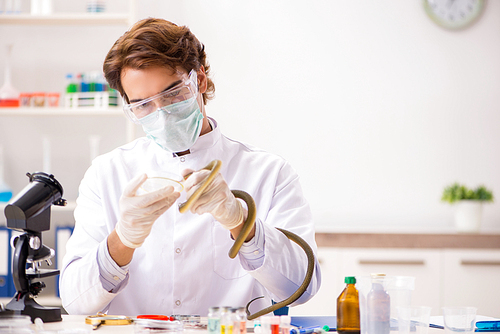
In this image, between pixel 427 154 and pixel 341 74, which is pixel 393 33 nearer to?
pixel 341 74

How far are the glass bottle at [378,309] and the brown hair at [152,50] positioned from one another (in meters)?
0.77

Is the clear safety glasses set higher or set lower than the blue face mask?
higher

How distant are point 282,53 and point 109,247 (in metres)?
2.13

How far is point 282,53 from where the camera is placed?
3041 millimetres

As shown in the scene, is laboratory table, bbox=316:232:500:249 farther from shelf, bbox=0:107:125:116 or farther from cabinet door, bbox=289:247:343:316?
shelf, bbox=0:107:125:116

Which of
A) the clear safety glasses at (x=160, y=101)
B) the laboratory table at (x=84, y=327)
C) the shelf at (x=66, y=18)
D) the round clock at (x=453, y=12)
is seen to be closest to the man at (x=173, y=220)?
the clear safety glasses at (x=160, y=101)

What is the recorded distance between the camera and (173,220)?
1.44 m

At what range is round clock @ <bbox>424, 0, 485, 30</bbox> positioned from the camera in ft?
9.87

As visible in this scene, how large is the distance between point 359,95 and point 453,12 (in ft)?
2.51

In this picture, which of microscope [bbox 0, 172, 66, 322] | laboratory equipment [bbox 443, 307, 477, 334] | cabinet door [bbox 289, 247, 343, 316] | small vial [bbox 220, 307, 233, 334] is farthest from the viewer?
cabinet door [bbox 289, 247, 343, 316]

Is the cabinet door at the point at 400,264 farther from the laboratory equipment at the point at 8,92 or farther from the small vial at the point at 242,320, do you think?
the laboratory equipment at the point at 8,92

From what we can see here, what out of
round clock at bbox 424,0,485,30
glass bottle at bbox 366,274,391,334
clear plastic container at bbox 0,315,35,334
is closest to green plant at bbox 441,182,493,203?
round clock at bbox 424,0,485,30

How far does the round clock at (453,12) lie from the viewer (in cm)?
301

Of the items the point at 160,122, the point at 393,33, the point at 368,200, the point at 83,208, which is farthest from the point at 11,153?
the point at 393,33
